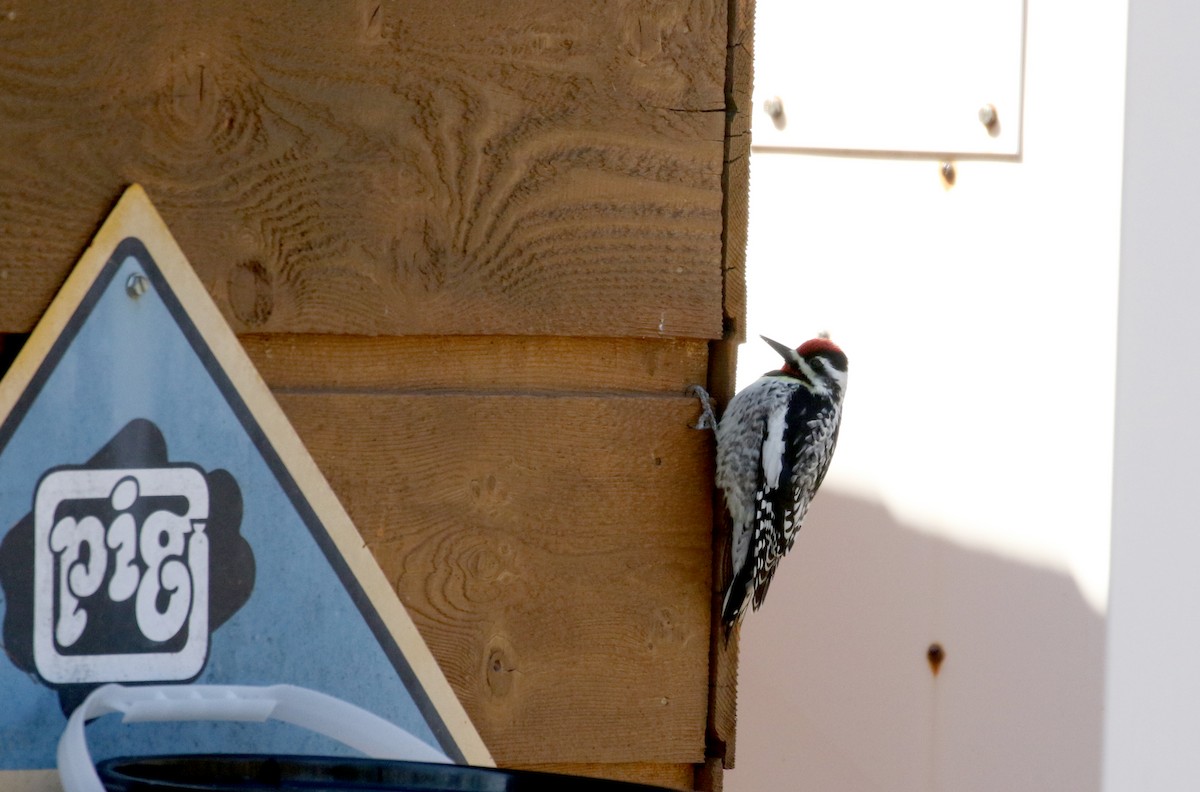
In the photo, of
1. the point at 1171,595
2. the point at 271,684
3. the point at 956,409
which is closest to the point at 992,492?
the point at 956,409

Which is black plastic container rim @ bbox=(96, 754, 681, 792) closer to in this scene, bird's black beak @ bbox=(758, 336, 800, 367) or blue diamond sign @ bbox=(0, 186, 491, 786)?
blue diamond sign @ bbox=(0, 186, 491, 786)

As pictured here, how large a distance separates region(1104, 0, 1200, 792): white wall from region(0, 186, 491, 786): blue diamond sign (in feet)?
5.44

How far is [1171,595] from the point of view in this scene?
2680 mm

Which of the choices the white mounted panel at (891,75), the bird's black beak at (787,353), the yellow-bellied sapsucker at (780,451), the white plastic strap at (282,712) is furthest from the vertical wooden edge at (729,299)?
the bird's black beak at (787,353)

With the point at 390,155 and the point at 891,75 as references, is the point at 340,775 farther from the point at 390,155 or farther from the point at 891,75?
the point at 891,75

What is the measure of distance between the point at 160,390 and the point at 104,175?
0.24 metres

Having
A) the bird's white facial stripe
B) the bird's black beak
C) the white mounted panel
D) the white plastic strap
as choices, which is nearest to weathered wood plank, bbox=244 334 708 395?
the white plastic strap

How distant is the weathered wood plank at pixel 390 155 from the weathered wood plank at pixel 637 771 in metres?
0.55

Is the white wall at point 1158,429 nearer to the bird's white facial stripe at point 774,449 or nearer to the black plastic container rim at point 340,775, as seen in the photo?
the bird's white facial stripe at point 774,449

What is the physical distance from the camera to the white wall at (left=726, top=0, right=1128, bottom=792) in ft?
8.89

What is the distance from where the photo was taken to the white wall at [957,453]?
2.71 m

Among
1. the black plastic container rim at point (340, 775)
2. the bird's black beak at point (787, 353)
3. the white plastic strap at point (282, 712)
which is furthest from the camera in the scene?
the bird's black beak at point (787, 353)

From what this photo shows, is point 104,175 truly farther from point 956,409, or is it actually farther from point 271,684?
point 956,409

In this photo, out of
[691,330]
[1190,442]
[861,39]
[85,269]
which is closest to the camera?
[85,269]
